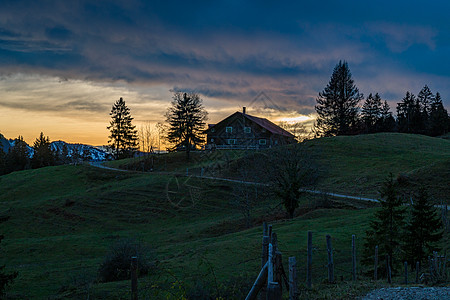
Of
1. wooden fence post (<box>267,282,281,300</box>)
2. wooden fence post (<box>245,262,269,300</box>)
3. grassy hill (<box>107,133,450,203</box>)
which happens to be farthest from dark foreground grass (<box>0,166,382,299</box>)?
grassy hill (<box>107,133,450,203</box>)

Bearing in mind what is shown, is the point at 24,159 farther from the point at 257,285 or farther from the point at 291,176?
the point at 257,285

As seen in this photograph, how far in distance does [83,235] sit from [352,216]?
2539 centimetres

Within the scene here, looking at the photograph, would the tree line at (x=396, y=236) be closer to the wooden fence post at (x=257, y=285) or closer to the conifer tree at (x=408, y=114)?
the wooden fence post at (x=257, y=285)

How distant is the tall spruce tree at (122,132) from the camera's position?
9462 cm

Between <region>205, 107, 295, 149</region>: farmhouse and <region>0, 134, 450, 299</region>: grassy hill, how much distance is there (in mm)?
9184

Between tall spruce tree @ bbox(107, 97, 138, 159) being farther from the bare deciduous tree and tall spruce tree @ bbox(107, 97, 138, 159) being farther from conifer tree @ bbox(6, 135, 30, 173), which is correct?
the bare deciduous tree

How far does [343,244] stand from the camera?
19797mm

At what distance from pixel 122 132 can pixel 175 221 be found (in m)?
60.1

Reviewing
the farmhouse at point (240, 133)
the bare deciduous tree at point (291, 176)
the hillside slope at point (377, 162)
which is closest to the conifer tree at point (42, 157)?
the farmhouse at point (240, 133)

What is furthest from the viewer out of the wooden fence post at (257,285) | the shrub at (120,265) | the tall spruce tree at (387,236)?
the shrub at (120,265)

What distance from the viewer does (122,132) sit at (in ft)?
311

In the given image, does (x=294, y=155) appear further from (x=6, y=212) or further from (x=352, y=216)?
(x=6, y=212)

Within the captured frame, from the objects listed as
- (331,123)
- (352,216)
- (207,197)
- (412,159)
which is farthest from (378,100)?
(352,216)

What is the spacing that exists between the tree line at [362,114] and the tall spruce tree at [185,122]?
30.3m
